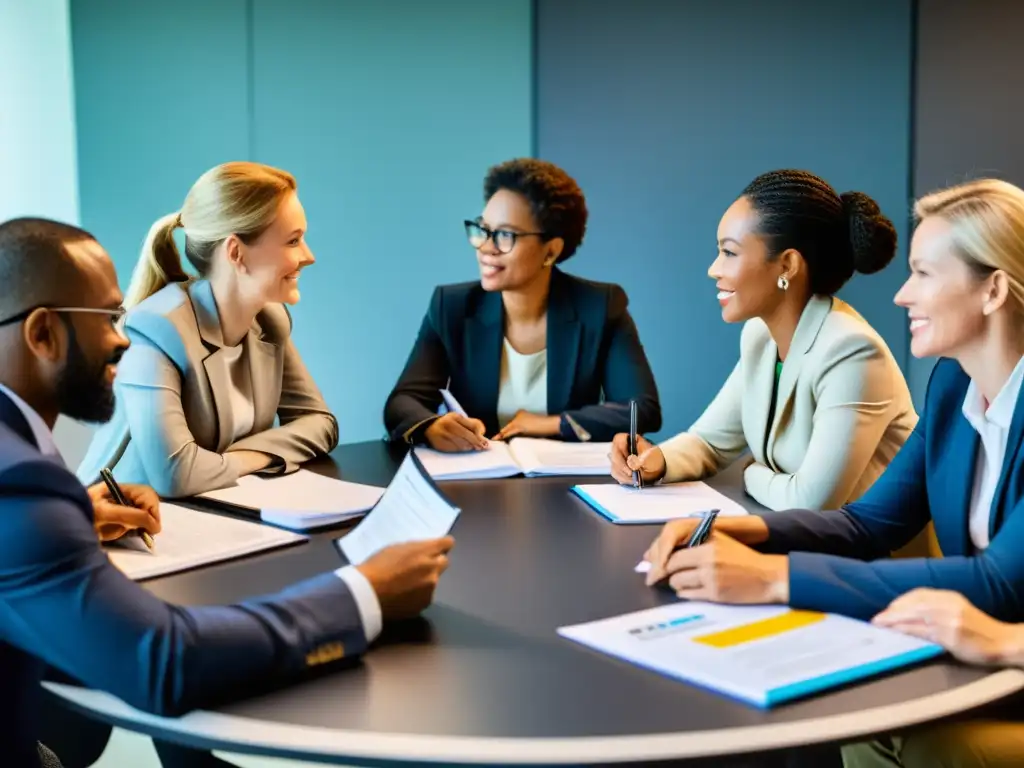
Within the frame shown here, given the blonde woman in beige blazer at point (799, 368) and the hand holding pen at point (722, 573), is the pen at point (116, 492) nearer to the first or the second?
the hand holding pen at point (722, 573)

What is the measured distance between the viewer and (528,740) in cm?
107

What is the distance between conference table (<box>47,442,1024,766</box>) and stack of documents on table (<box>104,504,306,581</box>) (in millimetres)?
53

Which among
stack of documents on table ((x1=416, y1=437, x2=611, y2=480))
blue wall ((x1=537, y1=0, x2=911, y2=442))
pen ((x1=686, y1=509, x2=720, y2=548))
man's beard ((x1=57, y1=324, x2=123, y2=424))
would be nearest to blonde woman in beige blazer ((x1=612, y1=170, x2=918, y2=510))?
stack of documents on table ((x1=416, y1=437, x2=611, y2=480))

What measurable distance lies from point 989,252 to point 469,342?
1724 mm

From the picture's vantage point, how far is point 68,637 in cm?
114

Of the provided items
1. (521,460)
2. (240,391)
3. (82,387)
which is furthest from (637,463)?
(82,387)

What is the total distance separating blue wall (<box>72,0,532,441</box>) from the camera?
409cm

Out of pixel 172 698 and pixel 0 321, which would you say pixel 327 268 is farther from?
pixel 172 698

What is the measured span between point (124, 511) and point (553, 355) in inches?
63.0

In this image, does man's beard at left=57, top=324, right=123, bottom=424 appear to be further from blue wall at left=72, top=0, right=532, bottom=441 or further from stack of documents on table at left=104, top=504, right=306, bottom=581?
blue wall at left=72, top=0, right=532, bottom=441

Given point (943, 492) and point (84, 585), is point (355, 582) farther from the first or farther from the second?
point (943, 492)

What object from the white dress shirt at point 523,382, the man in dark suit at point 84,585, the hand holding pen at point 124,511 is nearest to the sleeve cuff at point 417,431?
the white dress shirt at point 523,382

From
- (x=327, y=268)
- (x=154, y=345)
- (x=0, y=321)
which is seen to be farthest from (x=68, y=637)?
(x=327, y=268)

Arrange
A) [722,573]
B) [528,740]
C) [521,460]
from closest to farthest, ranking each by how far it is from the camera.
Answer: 1. [528,740]
2. [722,573]
3. [521,460]
